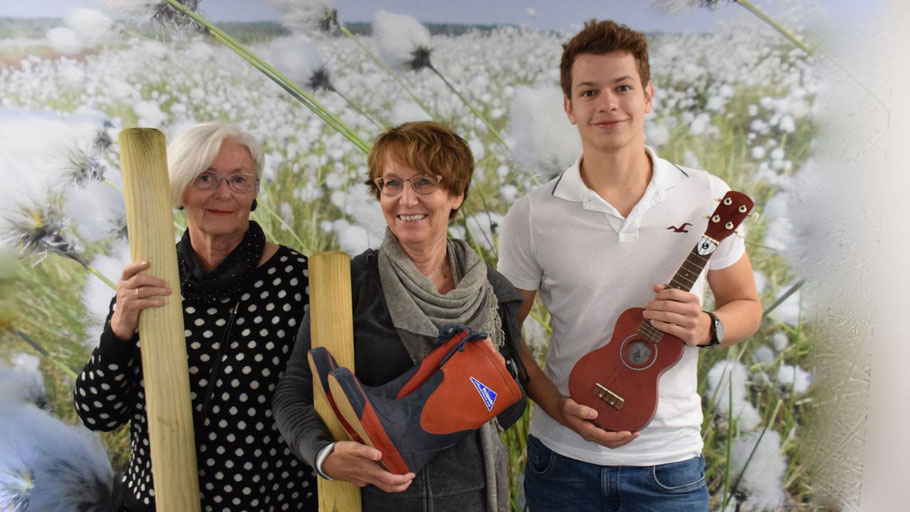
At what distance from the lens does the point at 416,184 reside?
4.45 feet

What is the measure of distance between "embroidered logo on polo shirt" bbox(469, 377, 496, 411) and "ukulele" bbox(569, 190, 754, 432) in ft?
1.21

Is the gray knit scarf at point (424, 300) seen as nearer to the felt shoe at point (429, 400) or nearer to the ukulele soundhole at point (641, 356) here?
the felt shoe at point (429, 400)

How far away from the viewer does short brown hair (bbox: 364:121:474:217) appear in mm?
1347

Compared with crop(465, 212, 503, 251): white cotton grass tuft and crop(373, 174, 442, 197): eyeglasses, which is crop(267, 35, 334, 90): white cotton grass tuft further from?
crop(373, 174, 442, 197): eyeglasses

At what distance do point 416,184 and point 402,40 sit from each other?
126cm

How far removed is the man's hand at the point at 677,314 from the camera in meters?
1.44

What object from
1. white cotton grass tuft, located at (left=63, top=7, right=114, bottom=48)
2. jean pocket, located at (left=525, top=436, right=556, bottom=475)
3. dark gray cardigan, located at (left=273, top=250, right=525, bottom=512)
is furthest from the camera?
white cotton grass tuft, located at (left=63, top=7, right=114, bottom=48)

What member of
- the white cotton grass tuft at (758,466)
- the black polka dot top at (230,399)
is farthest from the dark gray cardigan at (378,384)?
the white cotton grass tuft at (758,466)

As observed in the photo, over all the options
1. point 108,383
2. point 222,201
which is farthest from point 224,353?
point 222,201

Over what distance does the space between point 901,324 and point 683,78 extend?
1.23 meters

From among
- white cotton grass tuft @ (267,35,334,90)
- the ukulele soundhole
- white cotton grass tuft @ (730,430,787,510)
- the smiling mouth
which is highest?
white cotton grass tuft @ (267,35,334,90)

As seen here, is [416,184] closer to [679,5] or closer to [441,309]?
[441,309]

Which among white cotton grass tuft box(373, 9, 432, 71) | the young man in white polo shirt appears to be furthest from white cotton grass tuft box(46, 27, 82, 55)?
the young man in white polo shirt

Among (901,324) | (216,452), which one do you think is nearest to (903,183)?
(901,324)
